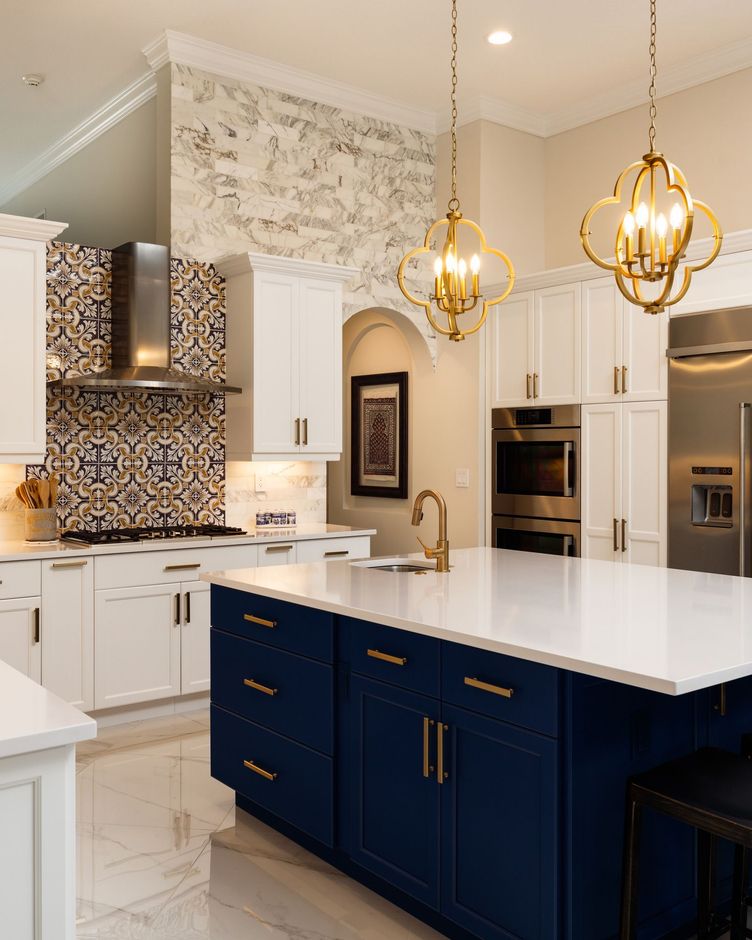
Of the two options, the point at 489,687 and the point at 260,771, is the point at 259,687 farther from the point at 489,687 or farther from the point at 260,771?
the point at 489,687

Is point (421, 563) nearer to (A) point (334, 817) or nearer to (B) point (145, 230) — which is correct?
(A) point (334, 817)

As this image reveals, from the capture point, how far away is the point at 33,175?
7.43m

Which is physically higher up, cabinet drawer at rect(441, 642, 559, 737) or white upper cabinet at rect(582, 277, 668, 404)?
white upper cabinet at rect(582, 277, 668, 404)

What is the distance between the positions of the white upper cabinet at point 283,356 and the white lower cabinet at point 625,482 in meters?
1.54

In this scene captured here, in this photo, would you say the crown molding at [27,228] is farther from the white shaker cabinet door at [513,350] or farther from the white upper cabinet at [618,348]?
the white upper cabinet at [618,348]

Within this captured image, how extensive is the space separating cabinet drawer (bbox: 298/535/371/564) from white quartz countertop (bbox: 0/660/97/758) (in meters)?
3.40

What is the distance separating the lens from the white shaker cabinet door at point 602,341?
16.5ft

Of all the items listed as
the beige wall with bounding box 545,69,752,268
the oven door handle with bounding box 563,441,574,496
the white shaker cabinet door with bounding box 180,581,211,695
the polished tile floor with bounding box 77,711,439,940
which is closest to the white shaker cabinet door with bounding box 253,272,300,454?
the white shaker cabinet door with bounding box 180,581,211,695

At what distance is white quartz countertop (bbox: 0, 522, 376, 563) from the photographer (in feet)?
13.8

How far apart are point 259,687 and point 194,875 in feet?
2.08

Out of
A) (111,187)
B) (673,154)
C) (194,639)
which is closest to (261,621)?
(194,639)

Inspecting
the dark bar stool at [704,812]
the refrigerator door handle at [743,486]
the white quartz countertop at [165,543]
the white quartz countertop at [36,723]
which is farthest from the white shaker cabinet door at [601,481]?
the white quartz countertop at [36,723]

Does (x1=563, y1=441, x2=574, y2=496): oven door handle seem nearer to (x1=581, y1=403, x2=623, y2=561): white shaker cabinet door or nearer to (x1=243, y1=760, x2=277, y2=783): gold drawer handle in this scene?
(x1=581, y1=403, x2=623, y2=561): white shaker cabinet door

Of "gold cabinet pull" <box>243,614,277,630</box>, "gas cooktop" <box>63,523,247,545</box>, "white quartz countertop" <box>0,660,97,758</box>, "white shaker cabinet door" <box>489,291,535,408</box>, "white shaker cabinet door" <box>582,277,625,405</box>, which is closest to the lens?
"white quartz countertop" <box>0,660,97,758</box>
